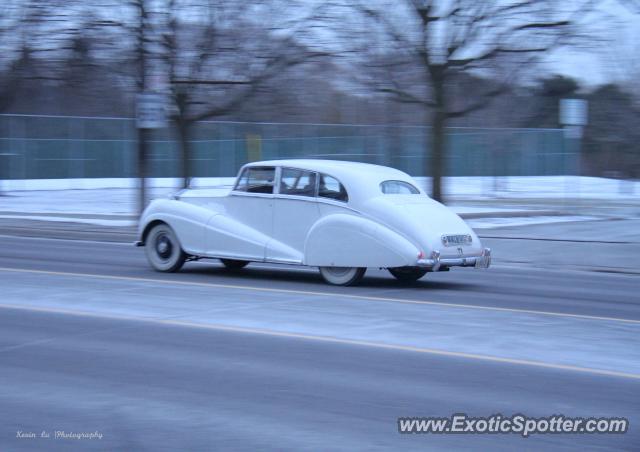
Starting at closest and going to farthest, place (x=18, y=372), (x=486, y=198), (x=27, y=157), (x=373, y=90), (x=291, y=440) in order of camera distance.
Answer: (x=291, y=440) → (x=18, y=372) → (x=373, y=90) → (x=486, y=198) → (x=27, y=157)

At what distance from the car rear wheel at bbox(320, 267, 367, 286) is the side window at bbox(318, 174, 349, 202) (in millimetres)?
966

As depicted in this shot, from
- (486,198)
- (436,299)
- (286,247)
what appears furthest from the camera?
(486,198)

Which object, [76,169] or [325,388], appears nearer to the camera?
[325,388]

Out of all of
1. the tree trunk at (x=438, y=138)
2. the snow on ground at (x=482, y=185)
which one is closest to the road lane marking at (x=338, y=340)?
the tree trunk at (x=438, y=138)

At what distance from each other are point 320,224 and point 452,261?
188cm

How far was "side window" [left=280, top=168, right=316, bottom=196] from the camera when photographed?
13375 mm

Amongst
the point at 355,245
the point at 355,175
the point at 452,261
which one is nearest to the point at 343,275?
the point at 355,245

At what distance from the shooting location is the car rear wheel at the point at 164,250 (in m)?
14.4

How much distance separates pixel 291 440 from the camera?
5875 mm

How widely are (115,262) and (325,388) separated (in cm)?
978

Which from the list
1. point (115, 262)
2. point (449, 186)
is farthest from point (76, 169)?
point (115, 262)

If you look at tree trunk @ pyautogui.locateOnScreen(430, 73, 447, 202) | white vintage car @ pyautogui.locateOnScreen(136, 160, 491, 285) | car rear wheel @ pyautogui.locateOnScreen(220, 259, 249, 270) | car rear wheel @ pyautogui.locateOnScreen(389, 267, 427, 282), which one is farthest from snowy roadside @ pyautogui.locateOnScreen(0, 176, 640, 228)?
car rear wheel @ pyautogui.locateOnScreen(389, 267, 427, 282)

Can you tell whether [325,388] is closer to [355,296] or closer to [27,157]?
[355,296]

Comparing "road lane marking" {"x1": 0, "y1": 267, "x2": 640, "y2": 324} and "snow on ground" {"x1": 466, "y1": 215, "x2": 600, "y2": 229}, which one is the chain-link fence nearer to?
"snow on ground" {"x1": 466, "y1": 215, "x2": 600, "y2": 229}
